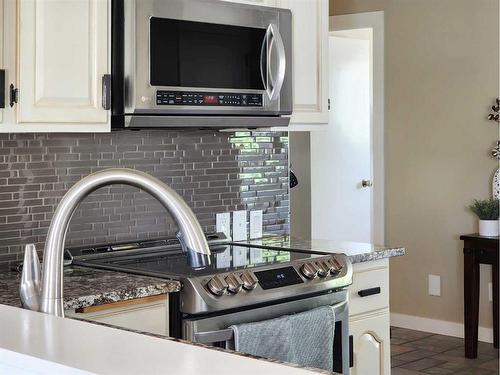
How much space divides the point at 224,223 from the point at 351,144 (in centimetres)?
284

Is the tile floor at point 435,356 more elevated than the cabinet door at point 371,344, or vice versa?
the cabinet door at point 371,344

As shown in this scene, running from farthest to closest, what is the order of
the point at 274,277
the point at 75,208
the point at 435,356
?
the point at 435,356 → the point at 274,277 → the point at 75,208

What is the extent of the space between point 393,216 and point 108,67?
342 centimetres

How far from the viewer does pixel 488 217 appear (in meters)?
5.29

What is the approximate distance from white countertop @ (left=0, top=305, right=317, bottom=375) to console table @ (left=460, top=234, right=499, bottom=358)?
3.98m

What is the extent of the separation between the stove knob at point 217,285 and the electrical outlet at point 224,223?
37.6 inches

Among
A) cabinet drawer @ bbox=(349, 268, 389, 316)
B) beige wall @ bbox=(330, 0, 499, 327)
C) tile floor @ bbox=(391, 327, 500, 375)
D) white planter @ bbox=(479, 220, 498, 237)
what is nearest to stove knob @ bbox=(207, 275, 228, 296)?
cabinet drawer @ bbox=(349, 268, 389, 316)

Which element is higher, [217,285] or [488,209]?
[488,209]

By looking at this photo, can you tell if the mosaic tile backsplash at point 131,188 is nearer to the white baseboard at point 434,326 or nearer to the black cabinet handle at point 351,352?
the black cabinet handle at point 351,352

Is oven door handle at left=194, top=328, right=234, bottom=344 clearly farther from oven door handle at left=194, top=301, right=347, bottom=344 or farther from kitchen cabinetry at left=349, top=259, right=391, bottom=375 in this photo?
kitchen cabinetry at left=349, top=259, right=391, bottom=375

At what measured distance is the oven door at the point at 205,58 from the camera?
2.99m

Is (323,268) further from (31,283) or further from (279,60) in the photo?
(31,283)

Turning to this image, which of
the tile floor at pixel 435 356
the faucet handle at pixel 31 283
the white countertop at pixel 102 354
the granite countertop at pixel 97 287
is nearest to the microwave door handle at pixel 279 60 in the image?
the granite countertop at pixel 97 287

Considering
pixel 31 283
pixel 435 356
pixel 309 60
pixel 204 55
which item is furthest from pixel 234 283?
pixel 435 356
